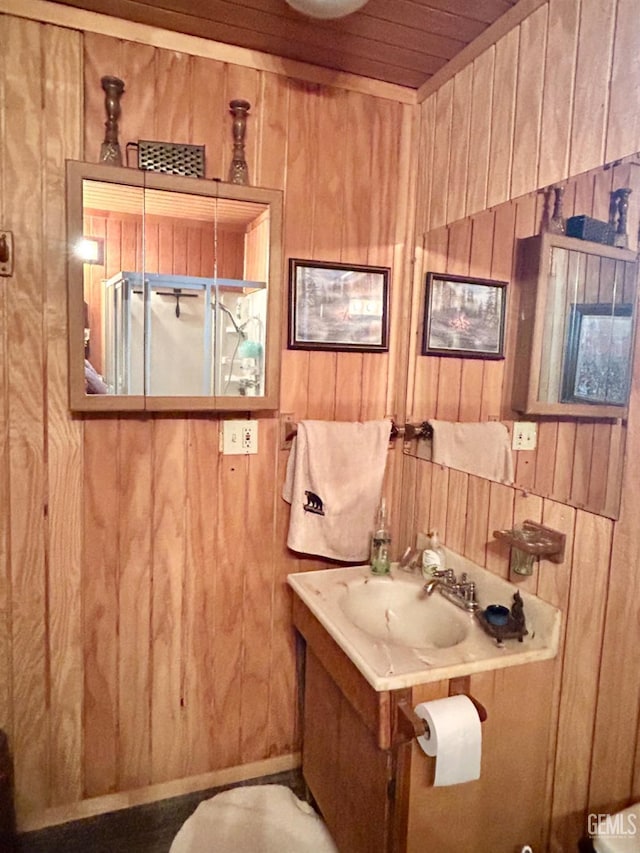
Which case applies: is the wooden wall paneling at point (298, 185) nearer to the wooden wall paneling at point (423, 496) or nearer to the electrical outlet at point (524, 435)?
the wooden wall paneling at point (423, 496)

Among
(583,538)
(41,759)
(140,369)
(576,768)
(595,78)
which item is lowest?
(41,759)

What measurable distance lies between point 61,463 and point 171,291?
0.59 metres

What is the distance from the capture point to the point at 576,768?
50.5 inches

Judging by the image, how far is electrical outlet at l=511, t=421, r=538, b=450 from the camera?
139 centimetres

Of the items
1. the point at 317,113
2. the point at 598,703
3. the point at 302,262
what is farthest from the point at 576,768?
the point at 317,113

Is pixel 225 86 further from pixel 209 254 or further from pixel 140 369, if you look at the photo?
pixel 140 369

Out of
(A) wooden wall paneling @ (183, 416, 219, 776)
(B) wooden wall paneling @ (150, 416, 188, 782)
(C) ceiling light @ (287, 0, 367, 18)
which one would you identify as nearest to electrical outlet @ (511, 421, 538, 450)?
(A) wooden wall paneling @ (183, 416, 219, 776)

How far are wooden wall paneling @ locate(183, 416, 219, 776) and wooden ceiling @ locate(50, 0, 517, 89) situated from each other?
1.11 m

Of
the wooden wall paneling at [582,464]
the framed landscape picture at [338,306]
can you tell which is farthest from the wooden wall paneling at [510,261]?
the framed landscape picture at [338,306]

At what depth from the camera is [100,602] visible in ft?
5.48

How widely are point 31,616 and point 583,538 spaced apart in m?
1.51

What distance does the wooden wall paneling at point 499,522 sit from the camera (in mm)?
1449

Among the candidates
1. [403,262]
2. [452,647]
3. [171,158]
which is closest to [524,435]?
[452,647]

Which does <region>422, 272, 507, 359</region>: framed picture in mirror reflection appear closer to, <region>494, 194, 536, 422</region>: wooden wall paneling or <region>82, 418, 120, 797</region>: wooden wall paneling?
<region>494, 194, 536, 422</region>: wooden wall paneling
